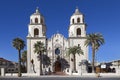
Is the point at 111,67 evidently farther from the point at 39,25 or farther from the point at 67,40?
the point at 39,25

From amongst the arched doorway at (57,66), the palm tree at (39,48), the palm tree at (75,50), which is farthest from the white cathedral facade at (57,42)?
the palm tree at (75,50)

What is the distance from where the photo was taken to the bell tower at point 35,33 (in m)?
88.1

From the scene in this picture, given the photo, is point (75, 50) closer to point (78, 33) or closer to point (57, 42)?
point (78, 33)

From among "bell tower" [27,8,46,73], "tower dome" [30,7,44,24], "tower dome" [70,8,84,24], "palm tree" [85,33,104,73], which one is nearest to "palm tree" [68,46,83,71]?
"palm tree" [85,33,104,73]

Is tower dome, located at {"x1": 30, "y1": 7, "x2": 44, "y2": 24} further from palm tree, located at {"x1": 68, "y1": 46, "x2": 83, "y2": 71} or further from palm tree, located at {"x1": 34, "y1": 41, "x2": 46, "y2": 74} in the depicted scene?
palm tree, located at {"x1": 68, "y1": 46, "x2": 83, "y2": 71}

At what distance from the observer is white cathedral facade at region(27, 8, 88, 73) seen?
87.9 metres

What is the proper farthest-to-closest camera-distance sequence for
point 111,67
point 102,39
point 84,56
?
point 111,67, point 84,56, point 102,39

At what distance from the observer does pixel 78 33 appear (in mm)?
90062

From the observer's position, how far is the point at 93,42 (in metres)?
81.9

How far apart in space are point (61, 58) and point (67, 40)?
19.8 ft

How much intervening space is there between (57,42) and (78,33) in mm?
7215

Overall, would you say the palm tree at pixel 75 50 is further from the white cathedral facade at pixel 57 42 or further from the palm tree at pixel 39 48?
the palm tree at pixel 39 48

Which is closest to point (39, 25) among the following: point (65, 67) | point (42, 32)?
point (42, 32)

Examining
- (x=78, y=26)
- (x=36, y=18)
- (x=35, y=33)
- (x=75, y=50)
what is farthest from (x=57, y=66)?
(x=36, y=18)
